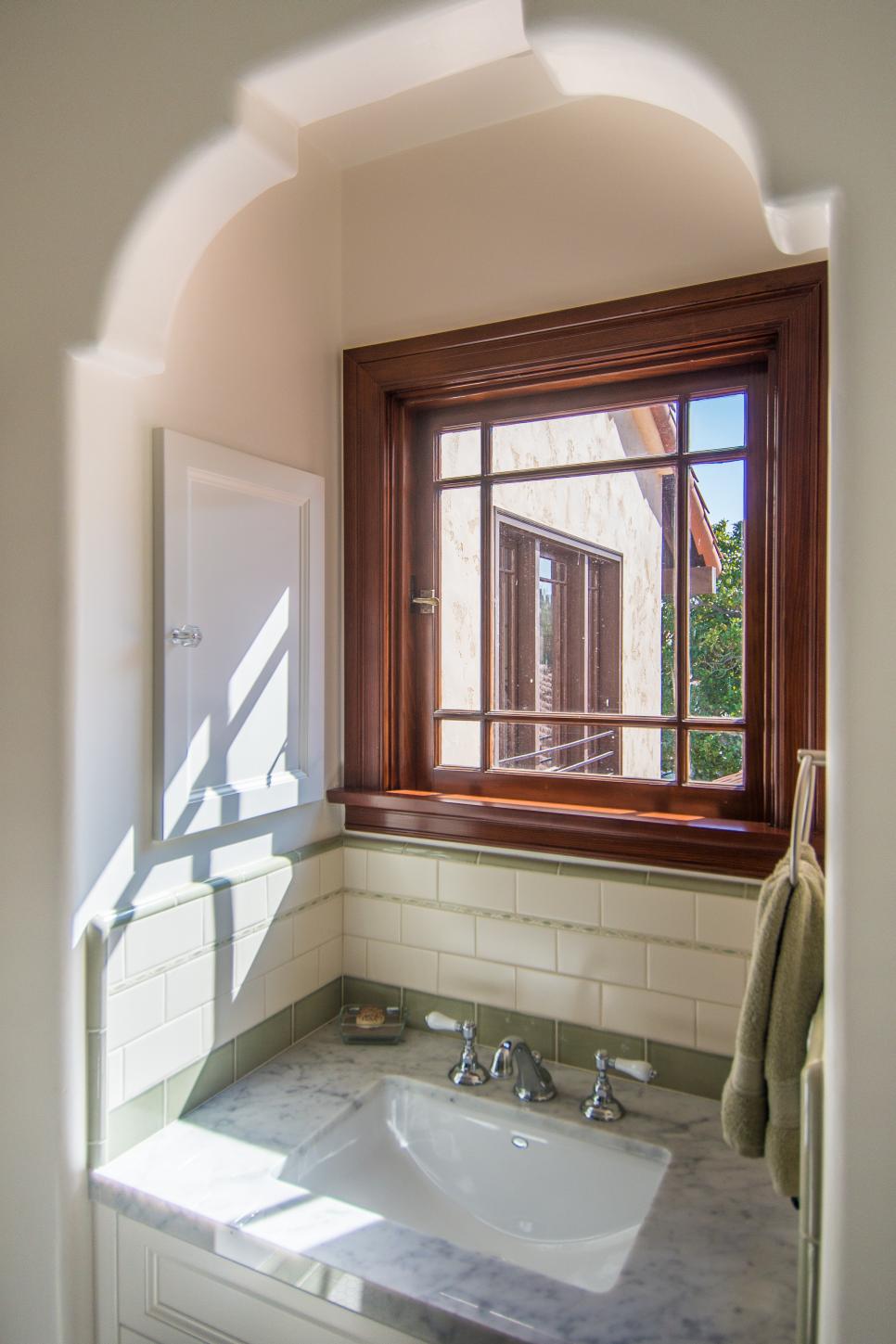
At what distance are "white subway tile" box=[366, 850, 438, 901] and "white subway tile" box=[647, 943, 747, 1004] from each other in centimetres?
43

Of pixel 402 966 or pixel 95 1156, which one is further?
pixel 402 966

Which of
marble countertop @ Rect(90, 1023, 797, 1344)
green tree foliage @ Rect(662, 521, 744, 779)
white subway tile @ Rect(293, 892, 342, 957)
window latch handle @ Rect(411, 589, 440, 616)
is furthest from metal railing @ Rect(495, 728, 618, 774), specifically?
marble countertop @ Rect(90, 1023, 797, 1344)

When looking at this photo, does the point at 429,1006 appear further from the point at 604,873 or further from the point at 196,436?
the point at 196,436

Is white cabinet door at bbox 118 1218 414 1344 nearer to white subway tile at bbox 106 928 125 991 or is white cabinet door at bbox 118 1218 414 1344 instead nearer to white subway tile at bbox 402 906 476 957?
white subway tile at bbox 106 928 125 991

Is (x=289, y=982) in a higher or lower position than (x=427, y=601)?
lower

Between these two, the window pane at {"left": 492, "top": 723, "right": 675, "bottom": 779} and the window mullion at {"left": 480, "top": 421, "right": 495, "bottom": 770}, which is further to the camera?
the window mullion at {"left": 480, "top": 421, "right": 495, "bottom": 770}

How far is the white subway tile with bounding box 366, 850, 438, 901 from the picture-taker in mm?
1632

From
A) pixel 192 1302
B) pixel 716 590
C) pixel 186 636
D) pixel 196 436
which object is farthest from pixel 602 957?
pixel 196 436

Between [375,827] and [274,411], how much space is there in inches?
32.2

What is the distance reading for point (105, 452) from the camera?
3.94 feet

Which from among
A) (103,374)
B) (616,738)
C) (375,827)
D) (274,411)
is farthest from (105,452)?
(616,738)

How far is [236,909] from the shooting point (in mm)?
1445

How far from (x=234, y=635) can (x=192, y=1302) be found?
0.95 metres

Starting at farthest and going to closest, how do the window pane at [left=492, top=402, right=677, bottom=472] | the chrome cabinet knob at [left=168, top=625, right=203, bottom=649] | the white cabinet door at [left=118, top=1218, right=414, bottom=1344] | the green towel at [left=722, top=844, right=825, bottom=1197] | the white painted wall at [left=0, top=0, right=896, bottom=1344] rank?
the window pane at [left=492, top=402, right=677, bottom=472] → the chrome cabinet knob at [left=168, top=625, right=203, bottom=649] → the white cabinet door at [left=118, top=1218, right=414, bottom=1344] → the green towel at [left=722, top=844, right=825, bottom=1197] → the white painted wall at [left=0, top=0, right=896, bottom=1344]
